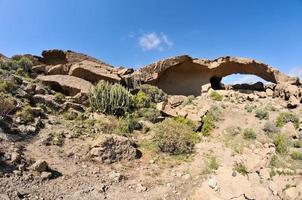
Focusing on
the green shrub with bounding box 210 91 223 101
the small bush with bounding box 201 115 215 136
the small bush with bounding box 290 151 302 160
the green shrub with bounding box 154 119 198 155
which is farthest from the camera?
the green shrub with bounding box 210 91 223 101

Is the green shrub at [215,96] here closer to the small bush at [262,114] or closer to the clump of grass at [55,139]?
the small bush at [262,114]

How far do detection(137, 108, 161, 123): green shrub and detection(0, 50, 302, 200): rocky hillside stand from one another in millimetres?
48

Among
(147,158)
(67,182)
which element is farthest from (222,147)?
(67,182)

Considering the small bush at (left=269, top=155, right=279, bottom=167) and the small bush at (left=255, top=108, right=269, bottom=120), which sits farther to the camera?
the small bush at (left=255, top=108, right=269, bottom=120)

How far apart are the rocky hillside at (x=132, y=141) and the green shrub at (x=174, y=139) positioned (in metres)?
0.04

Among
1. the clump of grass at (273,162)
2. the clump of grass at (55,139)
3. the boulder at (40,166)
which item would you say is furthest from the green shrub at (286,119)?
the boulder at (40,166)

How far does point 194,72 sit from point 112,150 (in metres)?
13.9

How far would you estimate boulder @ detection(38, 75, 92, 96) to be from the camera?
1630cm

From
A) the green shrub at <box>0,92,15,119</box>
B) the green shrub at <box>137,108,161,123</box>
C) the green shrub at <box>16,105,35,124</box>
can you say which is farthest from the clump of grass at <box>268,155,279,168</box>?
the green shrub at <box>0,92,15,119</box>

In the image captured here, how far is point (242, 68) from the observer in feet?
73.0

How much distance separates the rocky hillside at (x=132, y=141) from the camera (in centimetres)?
757

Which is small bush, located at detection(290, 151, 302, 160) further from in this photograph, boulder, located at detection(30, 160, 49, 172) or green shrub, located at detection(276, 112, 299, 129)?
boulder, located at detection(30, 160, 49, 172)

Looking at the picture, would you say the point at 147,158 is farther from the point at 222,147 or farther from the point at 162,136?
the point at 222,147

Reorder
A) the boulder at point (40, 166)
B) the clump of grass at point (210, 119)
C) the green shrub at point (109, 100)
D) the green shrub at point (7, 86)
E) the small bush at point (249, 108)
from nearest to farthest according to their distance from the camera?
the boulder at point (40, 166), the green shrub at point (7, 86), the clump of grass at point (210, 119), the green shrub at point (109, 100), the small bush at point (249, 108)
